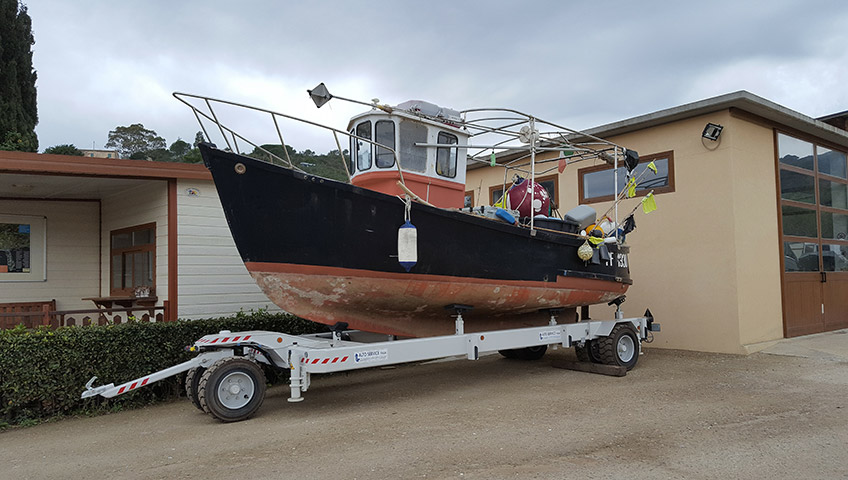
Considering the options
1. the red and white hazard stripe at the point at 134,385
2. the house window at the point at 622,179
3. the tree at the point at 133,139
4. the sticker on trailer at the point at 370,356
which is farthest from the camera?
the tree at the point at 133,139

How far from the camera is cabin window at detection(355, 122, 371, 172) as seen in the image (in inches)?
279

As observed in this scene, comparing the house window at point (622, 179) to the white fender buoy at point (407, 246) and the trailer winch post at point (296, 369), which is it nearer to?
the white fender buoy at point (407, 246)

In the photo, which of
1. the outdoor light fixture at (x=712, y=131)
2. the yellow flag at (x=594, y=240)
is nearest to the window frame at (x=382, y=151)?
the yellow flag at (x=594, y=240)

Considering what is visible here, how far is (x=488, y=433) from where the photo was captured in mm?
5176

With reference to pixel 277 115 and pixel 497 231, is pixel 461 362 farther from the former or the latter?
pixel 277 115

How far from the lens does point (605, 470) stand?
4.12 m

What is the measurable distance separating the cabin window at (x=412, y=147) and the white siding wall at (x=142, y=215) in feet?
12.4

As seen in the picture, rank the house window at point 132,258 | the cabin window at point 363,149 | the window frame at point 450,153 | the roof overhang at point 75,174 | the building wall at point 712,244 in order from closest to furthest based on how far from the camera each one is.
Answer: the cabin window at point 363,149 < the roof overhang at point 75,174 < the window frame at point 450,153 < the house window at point 132,258 < the building wall at point 712,244

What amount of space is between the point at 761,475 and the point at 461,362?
5.75 meters

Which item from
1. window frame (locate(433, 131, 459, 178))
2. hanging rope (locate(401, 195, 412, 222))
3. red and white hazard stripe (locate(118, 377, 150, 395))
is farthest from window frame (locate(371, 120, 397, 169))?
red and white hazard stripe (locate(118, 377, 150, 395))

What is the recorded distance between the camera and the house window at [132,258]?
8.85 metres

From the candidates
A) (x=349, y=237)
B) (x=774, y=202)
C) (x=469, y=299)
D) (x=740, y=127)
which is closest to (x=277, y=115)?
(x=349, y=237)

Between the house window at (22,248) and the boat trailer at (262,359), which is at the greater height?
the house window at (22,248)

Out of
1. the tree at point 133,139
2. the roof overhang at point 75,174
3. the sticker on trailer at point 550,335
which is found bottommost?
the sticker on trailer at point 550,335
